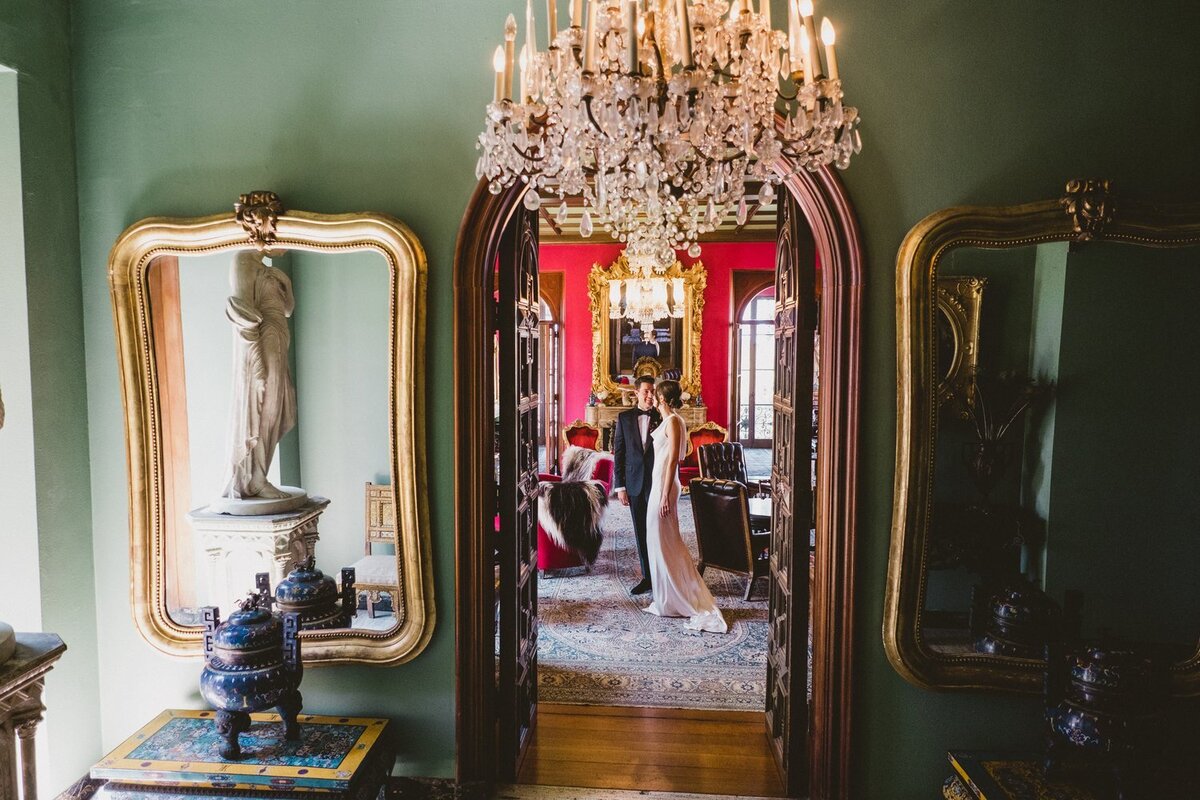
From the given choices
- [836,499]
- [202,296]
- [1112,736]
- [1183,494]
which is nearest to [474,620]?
[836,499]

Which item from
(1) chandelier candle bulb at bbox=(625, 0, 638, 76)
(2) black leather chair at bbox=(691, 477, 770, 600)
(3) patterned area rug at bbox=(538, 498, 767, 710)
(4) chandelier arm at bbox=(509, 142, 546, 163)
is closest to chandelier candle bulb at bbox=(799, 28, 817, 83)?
(1) chandelier candle bulb at bbox=(625, 0, 638, 76)

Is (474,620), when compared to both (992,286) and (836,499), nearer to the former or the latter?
(836,499)

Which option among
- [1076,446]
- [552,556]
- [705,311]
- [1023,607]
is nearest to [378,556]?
[1023,607]

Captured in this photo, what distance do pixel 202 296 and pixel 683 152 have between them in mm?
2156

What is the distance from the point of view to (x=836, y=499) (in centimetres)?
259

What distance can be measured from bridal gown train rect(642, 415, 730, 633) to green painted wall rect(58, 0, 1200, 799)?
8.12 feet

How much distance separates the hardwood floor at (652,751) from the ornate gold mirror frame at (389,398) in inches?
43.4

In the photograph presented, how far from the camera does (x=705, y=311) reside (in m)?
11.1

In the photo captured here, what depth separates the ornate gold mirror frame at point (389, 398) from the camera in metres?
A: 2.62

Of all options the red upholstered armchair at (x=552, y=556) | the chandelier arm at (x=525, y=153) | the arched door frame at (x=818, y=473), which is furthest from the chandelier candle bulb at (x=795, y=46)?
the red upholstered armchair at (x=552, y=556)

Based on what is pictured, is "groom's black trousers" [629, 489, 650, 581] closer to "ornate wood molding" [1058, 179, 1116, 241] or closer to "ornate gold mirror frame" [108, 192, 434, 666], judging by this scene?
"ornate gold mirror frame" [108, 192, 434, 666]

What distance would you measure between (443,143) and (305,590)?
1792 mm

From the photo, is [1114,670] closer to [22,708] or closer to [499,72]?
[499,72]

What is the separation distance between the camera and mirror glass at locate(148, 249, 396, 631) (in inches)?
107
